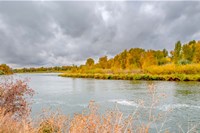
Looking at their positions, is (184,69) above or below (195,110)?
above

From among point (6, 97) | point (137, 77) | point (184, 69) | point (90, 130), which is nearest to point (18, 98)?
point (6, 97)

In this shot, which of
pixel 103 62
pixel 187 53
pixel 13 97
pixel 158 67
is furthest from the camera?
pixel 103 62

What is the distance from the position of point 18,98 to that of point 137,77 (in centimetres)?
4443

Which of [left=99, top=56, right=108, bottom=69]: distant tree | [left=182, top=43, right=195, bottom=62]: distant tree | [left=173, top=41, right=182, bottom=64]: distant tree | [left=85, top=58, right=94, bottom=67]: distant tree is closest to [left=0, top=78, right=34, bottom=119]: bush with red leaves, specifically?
[left=173, top=41, right=182, bottom=64]: distant tree

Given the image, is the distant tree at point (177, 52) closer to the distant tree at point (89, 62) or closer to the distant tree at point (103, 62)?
the distant tree at point (103, 62)

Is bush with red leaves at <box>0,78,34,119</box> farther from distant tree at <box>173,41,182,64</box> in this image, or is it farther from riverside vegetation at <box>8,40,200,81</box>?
distant tree at <box>173,41,182,64</box>

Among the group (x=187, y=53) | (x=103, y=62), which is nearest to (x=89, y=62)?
(x=103, y=62)

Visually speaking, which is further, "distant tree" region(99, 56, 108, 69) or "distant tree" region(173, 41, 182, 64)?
"distant tree" region(99, 56, 108, 69)

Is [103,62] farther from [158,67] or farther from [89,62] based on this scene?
[158,67]

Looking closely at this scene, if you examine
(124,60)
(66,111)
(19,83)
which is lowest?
(66,111)

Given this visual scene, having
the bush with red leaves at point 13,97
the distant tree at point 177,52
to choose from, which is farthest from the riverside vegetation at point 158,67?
the bush with red leaves at point 13,97

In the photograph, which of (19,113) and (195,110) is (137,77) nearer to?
(195,110)

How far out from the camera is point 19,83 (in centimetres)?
912

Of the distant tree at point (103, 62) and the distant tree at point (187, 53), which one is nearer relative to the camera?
the distant tree at point (187, 53)
